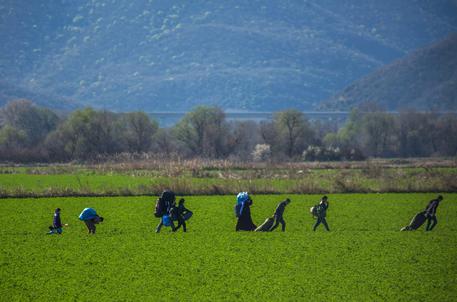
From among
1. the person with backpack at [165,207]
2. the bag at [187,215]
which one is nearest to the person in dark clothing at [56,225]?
the person with backpack at [165,207]

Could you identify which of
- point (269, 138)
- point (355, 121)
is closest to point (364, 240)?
point (269, 138)

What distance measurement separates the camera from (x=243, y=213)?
30.4 metres

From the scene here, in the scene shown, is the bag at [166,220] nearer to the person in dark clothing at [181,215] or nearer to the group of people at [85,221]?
the person in dark clothing at [181,215]

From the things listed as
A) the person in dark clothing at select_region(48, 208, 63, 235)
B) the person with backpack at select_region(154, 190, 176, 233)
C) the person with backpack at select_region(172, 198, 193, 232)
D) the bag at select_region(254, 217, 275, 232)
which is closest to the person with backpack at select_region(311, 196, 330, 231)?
the bag at select_region(254, 217, 275, 232)

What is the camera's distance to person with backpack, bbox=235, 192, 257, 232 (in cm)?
2948

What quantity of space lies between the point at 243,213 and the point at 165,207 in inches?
115

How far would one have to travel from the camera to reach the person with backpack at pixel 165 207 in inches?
1153

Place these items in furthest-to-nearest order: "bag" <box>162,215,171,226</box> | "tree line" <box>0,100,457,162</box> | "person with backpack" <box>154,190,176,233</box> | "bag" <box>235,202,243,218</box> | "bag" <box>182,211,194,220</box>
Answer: "tree line" <box>0,100,457,162</box> → "bag" <box>182,211,194,220</box> → "bag" <box>162,215,171,226</box> → "bag" <box>235,202,243,218</box> → "person with backpack" <box>154,190,176,233</box>

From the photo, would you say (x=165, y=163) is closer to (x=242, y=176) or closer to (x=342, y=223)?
(x=242, y=176)

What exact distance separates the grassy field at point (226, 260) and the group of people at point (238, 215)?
488 millimetres

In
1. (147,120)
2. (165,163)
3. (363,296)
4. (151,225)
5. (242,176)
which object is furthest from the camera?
(147,120)

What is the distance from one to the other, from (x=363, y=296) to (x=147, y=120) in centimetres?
8834

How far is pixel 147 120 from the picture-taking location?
10594 cm

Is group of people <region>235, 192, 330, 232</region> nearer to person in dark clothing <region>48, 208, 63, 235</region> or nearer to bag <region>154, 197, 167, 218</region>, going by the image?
bag <region>154, 197, 167, 218</region>
